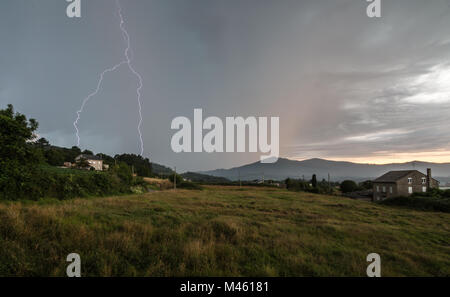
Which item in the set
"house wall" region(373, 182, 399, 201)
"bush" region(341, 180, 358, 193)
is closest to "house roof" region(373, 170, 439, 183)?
"house wall" region(373, 182, 399, 201)

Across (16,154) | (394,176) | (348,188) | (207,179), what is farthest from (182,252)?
(207,179)

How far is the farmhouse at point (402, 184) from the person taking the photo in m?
44.4

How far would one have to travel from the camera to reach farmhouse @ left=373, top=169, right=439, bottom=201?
4443 centimetres

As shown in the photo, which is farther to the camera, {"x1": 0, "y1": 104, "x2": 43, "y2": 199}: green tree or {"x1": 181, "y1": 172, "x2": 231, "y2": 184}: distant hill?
{"x1": 181, "y1": 172, "x2": 231, "y2": 184}: distant hill

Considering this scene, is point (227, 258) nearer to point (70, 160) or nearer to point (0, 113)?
point (0, 113)

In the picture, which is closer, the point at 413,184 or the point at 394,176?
the point at 413,184

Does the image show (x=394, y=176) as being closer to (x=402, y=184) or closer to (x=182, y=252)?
(x=402, y=184)

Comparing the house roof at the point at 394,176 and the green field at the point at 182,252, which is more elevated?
the green field at the point at 182,252

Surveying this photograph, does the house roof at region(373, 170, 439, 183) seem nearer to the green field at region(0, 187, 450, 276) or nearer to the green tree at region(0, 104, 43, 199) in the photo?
the green field at region(0, 187, 450, 276)

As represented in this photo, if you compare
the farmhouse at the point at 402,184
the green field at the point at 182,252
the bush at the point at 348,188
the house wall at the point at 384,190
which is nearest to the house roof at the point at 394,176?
the farmhouse at the point at 402,184

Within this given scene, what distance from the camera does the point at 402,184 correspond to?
44.5 m

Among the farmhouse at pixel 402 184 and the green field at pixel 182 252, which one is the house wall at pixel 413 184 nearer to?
the farmhouse at pixel 402 184
